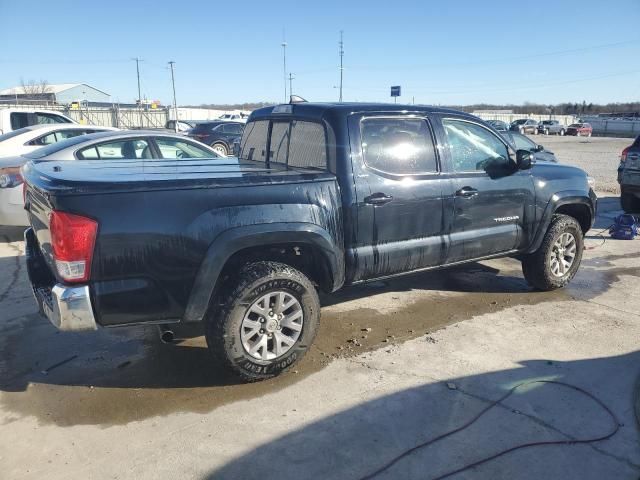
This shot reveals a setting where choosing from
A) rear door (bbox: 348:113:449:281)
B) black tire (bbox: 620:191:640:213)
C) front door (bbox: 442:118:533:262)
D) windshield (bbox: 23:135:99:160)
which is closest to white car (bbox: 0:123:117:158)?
windshield (bbox: 23:135:99:160)

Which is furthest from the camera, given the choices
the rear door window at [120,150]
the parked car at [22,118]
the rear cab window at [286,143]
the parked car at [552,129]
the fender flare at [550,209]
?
the parked car at [552,129]

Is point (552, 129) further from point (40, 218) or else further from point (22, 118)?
point (40, 218)

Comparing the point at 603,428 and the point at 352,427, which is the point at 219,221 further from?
the point at 603,428

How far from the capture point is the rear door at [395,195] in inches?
163

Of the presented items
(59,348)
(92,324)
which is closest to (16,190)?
(59,348)

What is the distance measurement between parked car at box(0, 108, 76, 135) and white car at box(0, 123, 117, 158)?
15.0 ft

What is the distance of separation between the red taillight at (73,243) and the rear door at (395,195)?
1918mm

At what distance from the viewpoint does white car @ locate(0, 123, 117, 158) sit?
28.0 feet

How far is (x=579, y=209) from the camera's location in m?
5.86

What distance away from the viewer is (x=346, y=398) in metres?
3.49

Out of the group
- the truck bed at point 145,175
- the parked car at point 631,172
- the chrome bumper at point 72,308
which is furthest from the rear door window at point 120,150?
the parked car at point 631,172

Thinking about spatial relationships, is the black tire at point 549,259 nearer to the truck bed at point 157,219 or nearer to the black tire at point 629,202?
the truck bed at point 157,219

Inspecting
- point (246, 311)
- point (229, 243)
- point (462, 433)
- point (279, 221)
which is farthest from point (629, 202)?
point (229, 243)

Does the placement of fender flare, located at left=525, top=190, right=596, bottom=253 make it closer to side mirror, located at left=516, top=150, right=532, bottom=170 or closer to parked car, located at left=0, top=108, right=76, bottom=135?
side mirror, located at left=516, top=150, right=532, bottom=170
